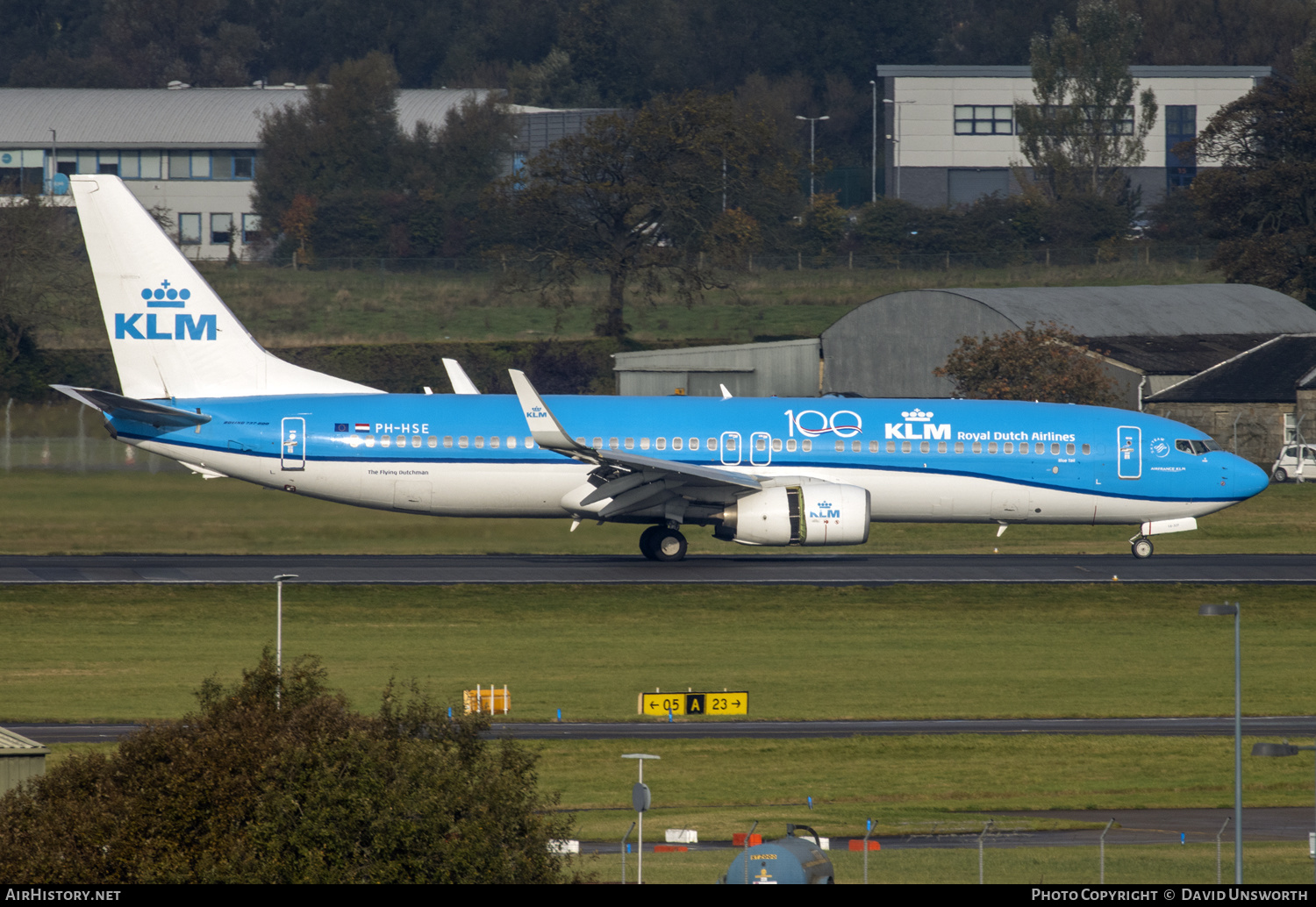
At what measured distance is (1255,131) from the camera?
349ft

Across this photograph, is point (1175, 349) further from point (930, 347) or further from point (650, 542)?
point (650, 542)

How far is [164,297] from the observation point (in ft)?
158

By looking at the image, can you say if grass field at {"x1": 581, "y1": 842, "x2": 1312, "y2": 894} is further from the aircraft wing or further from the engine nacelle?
the aircraft wing

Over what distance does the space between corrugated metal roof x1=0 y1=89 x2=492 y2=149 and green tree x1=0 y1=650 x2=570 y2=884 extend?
130992 mm

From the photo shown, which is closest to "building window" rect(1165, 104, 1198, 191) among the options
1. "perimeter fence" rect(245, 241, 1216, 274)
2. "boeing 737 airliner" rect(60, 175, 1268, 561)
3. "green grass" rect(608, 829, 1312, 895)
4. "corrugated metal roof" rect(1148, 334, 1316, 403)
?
"perimeter fence" rect(245, 241, 1216, 274)

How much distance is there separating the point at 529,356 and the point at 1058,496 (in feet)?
153

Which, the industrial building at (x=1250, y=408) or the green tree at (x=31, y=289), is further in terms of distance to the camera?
the green tree at (x=31, y=289)

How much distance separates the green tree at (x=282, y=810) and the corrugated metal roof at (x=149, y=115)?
130992mm

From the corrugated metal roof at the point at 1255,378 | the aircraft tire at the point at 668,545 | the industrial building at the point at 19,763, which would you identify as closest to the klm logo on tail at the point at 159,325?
the aircraft tire at the point at 668,545

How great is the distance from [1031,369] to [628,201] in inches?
1215

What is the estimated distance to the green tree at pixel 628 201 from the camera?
10075 cm

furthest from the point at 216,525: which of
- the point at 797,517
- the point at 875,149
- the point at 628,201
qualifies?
the point at 875,149

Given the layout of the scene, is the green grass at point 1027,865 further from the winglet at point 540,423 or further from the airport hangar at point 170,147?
the airport hangar at point 170,147

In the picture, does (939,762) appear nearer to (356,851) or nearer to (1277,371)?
(356,851)
